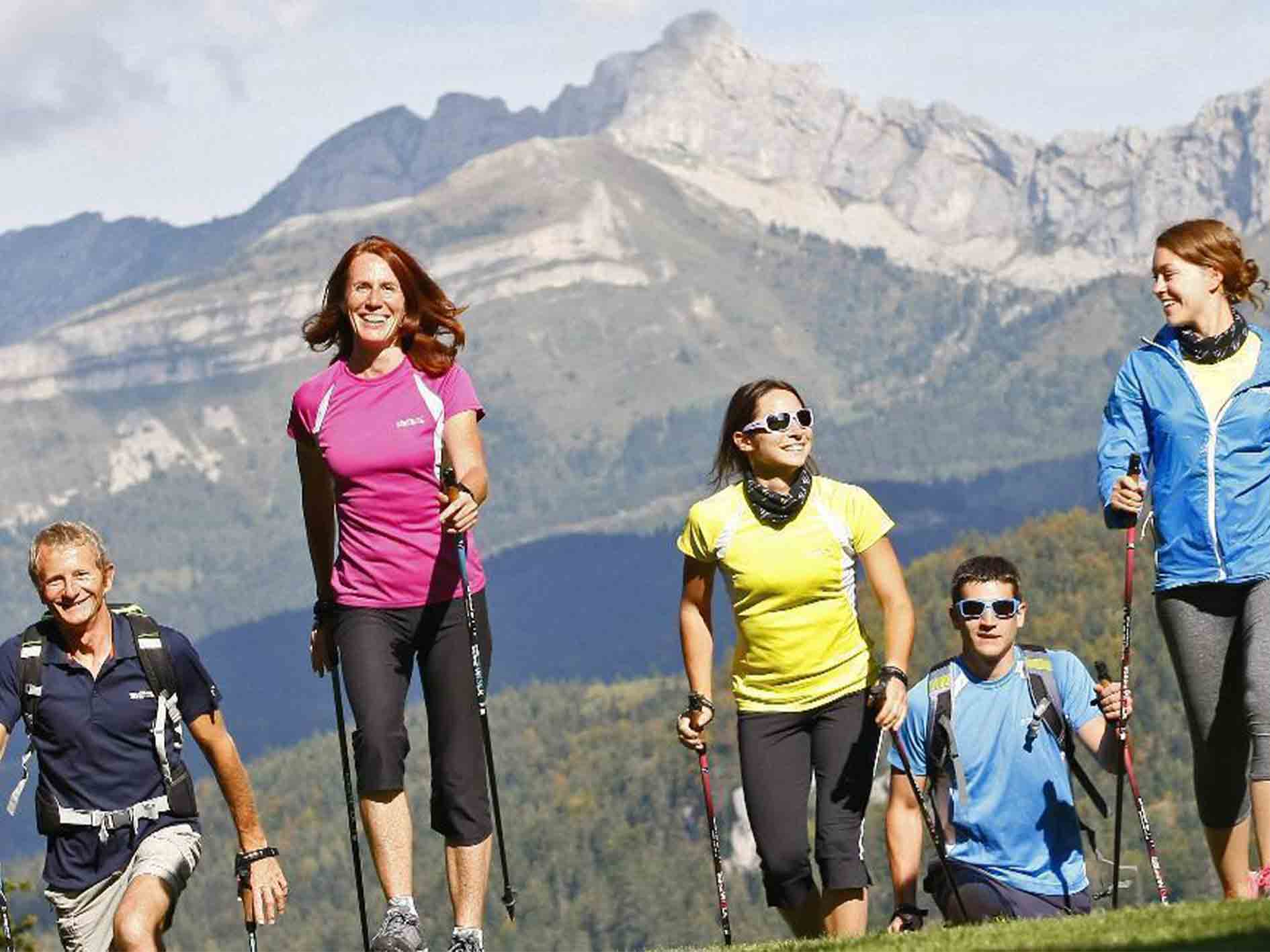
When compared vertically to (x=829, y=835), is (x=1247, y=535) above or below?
above

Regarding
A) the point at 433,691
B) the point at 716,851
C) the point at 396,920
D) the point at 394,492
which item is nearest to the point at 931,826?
the point at 716,851

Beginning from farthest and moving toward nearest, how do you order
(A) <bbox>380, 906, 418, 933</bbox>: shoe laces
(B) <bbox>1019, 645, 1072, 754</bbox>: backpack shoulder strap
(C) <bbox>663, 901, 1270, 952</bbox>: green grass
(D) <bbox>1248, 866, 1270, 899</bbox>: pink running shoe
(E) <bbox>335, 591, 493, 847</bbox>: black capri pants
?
(B) <bbox>1019, 645, 1072, 754</bbox>: backpack shoulder strap
(E) <bbox>335, 591, 493, 847</bbox>: black capri pants
(D) <bbox>1248, 866, 1270, 899</bbox>: pink running shoe
(A) <bbox>380, 906, 418, 933</bbox>: shoe laces
(C) <bbox>663, 901, 1270, 952</bbox>: green grass

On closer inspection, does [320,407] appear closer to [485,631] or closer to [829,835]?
[485,631]

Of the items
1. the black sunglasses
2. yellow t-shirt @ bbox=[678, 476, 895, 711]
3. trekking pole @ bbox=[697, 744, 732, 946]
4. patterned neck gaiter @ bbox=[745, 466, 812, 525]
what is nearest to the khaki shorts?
yellow t-shirt @ bbox=[678, 476, 895, 711]

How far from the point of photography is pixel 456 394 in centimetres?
1177

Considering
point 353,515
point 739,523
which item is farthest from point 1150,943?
point 353,515

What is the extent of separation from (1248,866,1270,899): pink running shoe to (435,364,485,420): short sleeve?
14.5ft

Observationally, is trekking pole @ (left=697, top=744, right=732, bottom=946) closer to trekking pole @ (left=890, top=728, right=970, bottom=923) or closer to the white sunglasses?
trekking pole @ (left=890, top=728, right=970, bottom=923)

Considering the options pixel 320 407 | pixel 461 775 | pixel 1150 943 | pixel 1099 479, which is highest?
pixel 320 407

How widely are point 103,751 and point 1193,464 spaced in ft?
17.9

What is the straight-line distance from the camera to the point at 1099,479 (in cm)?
1181

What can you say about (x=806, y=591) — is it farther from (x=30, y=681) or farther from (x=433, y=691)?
(x=30, y=681)

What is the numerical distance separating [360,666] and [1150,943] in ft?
13.3

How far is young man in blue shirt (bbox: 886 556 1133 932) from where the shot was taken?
11.8 meters
